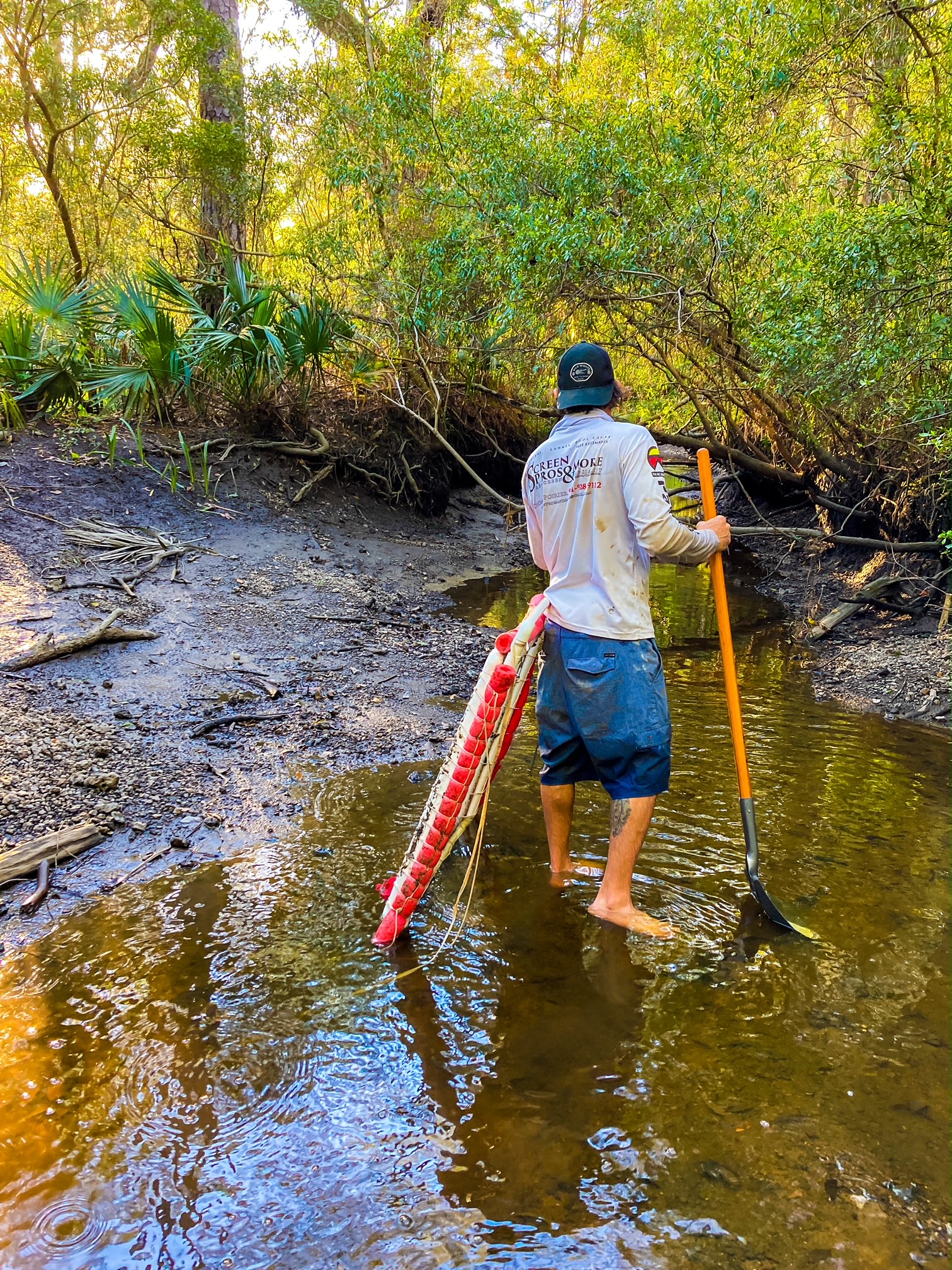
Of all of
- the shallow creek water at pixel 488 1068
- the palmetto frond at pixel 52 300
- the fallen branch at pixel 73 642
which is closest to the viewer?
the shallow creek water at pixel 488 1068

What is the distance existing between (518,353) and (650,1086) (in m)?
7.87

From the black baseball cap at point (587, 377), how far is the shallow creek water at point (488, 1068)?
1.94 metres

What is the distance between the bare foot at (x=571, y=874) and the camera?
134 inches

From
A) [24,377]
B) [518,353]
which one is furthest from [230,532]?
[518,353]

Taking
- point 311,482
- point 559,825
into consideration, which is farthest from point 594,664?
point 311,482

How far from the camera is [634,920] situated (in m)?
3.07

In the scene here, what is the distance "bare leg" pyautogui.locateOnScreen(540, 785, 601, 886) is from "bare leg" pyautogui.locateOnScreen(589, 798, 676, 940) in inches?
10.7

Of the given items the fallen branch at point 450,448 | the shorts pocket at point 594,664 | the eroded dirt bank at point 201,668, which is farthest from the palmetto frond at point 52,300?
the shorts pocket at point 594,664

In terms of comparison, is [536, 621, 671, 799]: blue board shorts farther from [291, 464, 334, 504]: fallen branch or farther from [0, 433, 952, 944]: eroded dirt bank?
[291, 464, 334, 504]: fallen branch

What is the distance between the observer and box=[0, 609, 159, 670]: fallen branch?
16.2 ft

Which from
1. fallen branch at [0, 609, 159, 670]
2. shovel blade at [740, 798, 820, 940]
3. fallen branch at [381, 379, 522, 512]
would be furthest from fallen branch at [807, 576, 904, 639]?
fallen branch at [0, 609, 159, 670]

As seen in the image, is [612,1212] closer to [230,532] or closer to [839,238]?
[839,238]

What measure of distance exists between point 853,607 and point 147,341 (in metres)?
Answer: 7.62

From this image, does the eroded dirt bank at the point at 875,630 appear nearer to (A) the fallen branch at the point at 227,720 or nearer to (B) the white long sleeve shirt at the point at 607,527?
(B) the white long sleeve shirt at the point at 607,527
